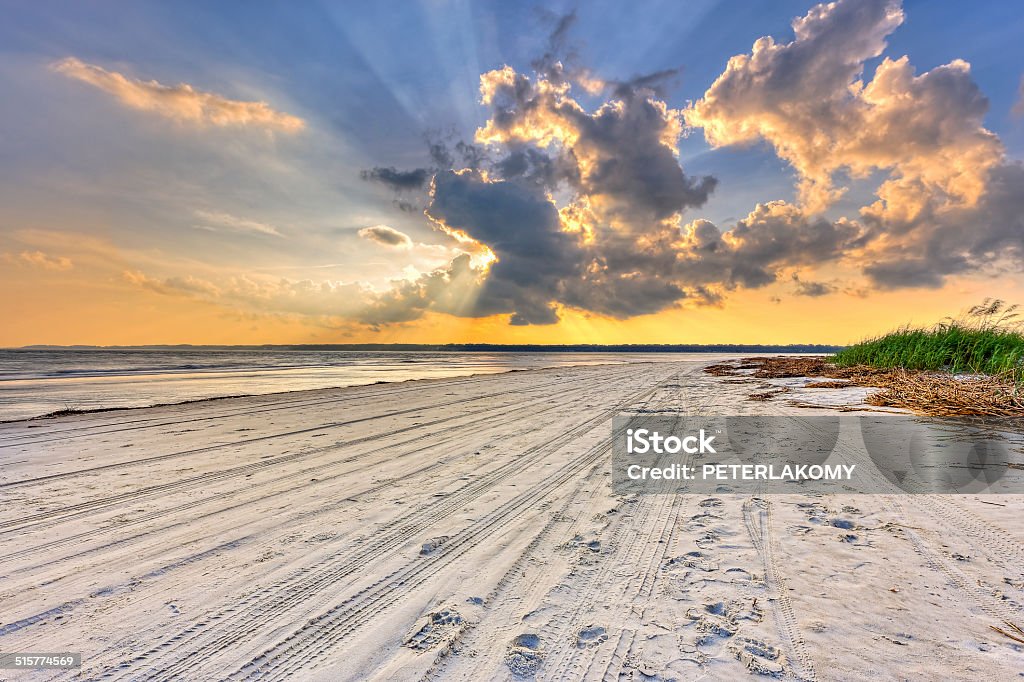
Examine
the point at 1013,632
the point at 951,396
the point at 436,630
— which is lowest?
the point at 436,630

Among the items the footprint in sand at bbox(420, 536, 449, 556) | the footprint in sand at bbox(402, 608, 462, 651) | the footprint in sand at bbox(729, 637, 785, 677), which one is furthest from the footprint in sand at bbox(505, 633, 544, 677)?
the footprint in sand at bbox(420, 536, 449, 556)

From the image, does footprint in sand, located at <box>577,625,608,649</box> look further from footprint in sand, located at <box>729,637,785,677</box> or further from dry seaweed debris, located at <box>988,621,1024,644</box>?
dry seaweed debris, located at <box>988,621,1024,644</box>

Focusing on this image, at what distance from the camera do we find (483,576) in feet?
9.77

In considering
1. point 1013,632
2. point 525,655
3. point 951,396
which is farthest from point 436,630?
point 951,396

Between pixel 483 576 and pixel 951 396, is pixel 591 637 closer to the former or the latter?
pixel 483 576

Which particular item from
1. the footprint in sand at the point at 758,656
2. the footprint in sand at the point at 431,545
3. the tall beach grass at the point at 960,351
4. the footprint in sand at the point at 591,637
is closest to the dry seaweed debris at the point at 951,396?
the tall beach grass at the point at 960,351

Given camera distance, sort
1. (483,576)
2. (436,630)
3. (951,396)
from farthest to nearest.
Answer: (951,396) → (483,576) → (436,630)

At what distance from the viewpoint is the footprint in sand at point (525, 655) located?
2107 millimetres

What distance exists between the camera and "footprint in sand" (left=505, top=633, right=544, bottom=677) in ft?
6.91

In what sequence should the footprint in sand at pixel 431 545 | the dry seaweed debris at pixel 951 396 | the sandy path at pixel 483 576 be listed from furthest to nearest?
1. the dry seaweed debris at pixel 951 396
2. the footprint in sand at pixel 431 545
3. the sandy path at pixel 483 576

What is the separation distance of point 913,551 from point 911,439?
4102mm

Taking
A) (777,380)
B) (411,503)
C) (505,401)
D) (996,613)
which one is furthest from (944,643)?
(777,380)

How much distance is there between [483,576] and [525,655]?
82 centimetres

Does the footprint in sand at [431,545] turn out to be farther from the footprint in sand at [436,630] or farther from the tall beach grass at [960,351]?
the tall beach grass at [960,351]
